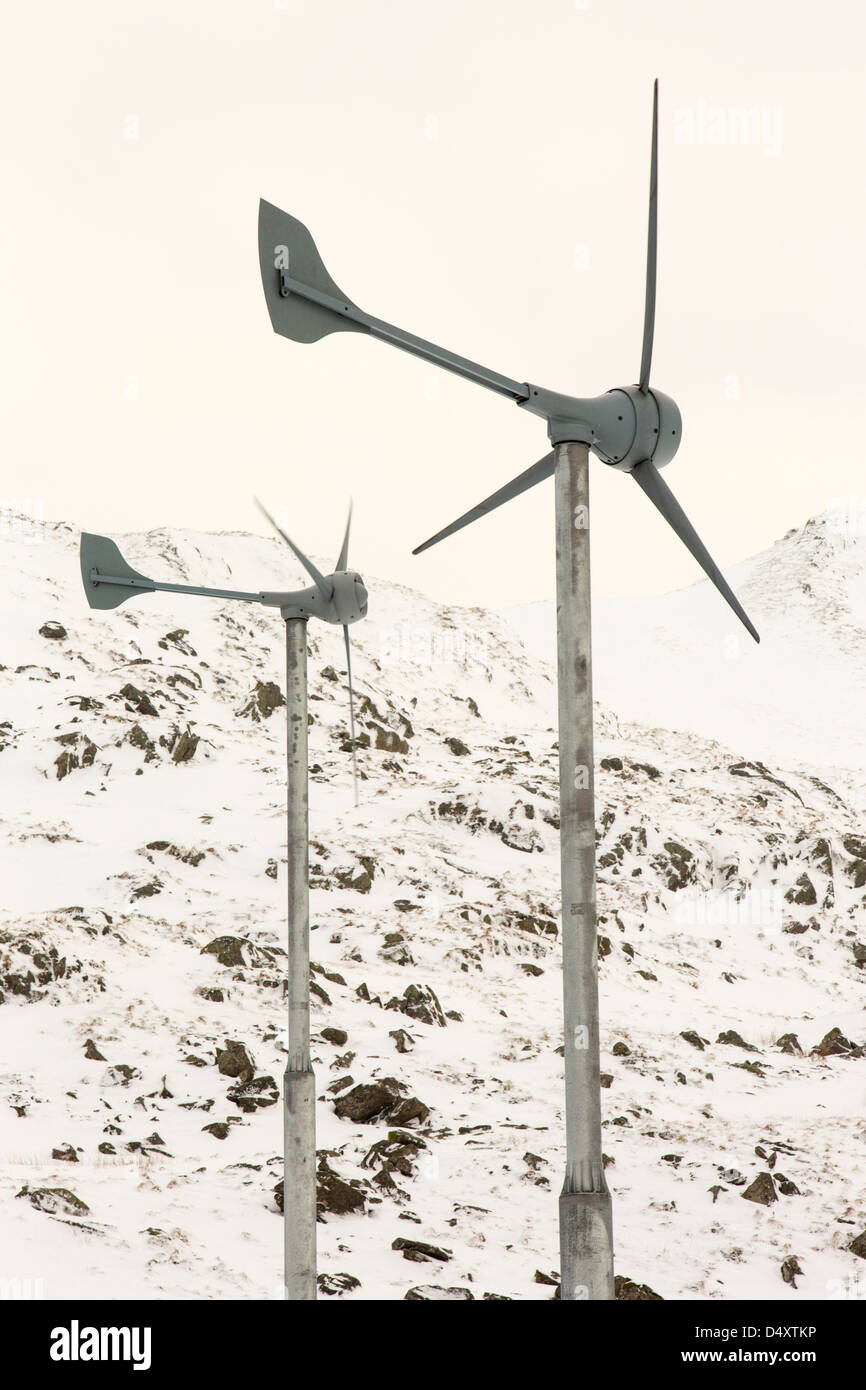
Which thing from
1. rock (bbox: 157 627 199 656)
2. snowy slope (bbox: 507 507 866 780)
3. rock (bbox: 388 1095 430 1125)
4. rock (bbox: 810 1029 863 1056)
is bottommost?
rock (bbox: 388 1095 430 1125)

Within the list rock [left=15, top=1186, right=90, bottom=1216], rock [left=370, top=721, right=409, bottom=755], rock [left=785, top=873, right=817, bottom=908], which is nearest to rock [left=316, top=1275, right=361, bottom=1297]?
rock [left=15, top=1186, right=90, bottom=1216]

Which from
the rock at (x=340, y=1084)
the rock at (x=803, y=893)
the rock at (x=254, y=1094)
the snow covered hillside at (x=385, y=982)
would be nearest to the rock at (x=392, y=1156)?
the snow covered hillside at (x=385, y=982)

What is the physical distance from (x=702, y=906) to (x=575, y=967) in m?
49.1

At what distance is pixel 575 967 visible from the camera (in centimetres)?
912

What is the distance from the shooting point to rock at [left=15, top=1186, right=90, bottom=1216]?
19609 millimetres

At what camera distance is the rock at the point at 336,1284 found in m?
18.6

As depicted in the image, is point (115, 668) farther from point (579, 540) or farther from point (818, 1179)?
point (579, 540)

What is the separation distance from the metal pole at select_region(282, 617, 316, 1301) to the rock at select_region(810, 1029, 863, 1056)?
90.2 ft

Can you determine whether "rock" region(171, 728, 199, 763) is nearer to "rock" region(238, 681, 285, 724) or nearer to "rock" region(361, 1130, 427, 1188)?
"rock" region(238, 681, 285, 724)

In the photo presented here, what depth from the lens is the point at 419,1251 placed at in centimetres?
2053

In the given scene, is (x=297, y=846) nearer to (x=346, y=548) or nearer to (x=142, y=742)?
(x=346, y=548)

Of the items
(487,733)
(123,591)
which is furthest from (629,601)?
(123,591)

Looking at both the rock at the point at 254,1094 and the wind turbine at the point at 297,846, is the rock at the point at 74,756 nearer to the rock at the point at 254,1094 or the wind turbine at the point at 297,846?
the rock at the point at 254,1094

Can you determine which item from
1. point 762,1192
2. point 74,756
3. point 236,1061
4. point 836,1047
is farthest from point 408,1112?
point 74,756
